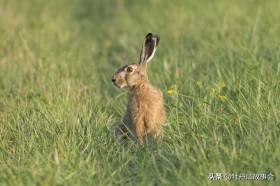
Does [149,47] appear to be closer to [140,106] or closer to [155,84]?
[140,106]

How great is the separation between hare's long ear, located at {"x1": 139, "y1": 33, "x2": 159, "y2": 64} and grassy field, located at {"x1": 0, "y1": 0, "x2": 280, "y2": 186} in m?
0.33

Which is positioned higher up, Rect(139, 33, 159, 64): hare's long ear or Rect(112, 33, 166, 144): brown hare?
Rect(139, 33, 159, 64): hare's long ear

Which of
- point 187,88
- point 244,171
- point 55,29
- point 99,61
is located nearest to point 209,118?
point 244,171

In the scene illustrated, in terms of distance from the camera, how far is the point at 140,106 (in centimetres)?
554

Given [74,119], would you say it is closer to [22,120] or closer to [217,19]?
[22,120]

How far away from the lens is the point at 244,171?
171 inches

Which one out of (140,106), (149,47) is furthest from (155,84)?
(140,106)

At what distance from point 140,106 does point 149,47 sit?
549 millimetres

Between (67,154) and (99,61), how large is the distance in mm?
3973

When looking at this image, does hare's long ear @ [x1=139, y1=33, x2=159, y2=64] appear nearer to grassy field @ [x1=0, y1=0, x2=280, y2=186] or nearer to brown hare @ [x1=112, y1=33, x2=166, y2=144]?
brown hare @ [x1=112, y1=33, x2=166, y2=144]

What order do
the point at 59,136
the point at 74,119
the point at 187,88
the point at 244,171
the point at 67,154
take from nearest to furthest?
the point at 244,171
the point at 67,154
the point at 59,136
the point at 74,119
the point at 187,88

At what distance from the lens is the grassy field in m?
4.45

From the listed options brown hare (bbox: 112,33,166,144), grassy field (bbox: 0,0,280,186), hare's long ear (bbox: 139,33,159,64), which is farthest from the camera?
hare's long ear (bbox: 139,33,159,64)

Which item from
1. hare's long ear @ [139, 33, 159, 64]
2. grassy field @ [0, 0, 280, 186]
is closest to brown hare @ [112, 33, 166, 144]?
hare's long ear @ [139, 33, 159, 64]
